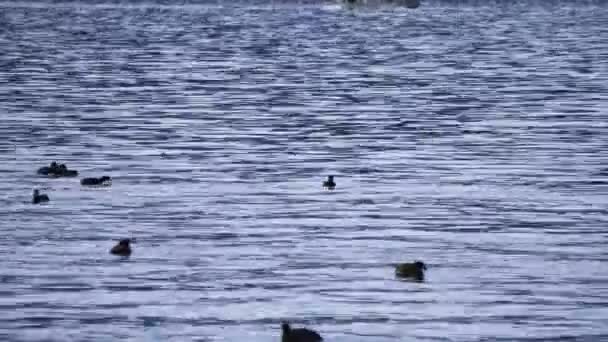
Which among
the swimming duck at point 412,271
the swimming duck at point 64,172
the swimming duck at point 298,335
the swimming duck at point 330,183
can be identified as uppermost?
the swimming duck at point 298,335

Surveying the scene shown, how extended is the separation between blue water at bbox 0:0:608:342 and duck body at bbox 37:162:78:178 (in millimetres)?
496

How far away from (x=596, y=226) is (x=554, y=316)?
362 inches

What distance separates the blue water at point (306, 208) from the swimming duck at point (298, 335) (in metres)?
0.82

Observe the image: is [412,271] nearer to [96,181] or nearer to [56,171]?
[96,181]

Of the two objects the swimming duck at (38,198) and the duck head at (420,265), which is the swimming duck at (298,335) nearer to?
the duck head at (420,265)

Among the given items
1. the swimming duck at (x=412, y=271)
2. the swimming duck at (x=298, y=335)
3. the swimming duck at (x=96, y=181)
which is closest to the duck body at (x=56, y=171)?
the swimming duck at (x=96, y=181)

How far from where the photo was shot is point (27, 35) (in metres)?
146

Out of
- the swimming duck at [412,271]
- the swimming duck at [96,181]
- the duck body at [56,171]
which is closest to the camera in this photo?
the swimming duck at [412,271]

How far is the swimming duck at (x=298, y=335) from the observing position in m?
24.2

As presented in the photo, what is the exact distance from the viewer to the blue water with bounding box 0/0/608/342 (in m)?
26.9

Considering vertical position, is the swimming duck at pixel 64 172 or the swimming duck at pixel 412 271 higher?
the swimming duck at pixel 412 271

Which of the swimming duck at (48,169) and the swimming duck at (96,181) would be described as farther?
the swimming duck at (48,169)

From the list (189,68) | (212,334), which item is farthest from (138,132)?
(189,68)

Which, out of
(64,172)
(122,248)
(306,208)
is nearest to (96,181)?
(64,172)
